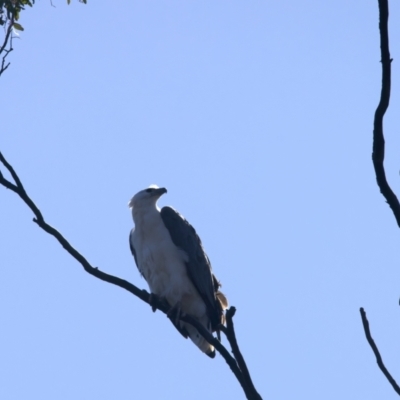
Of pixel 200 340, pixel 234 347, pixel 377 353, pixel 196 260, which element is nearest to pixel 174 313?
pixel 200 340

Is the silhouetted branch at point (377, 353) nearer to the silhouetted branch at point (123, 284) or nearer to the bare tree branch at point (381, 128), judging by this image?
the bare tree branch at point (381, 128)

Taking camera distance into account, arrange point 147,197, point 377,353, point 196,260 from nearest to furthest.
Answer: point 377,353
point 196,260
point 147,197

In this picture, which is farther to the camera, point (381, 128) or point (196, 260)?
point (196, 260)

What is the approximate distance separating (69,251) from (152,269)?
3076mm

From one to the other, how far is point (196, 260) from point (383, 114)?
468 centimetres

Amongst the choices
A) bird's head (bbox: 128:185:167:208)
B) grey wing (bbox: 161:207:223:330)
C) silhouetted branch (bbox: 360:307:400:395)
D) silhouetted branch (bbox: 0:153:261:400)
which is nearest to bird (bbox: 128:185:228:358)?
grey wing (bbox: 161:207:223:330)

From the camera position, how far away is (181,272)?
293 inches

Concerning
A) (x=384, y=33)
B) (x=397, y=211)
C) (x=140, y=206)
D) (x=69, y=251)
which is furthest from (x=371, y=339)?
(x=140, y=206)

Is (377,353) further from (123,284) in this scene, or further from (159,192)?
(159,192)

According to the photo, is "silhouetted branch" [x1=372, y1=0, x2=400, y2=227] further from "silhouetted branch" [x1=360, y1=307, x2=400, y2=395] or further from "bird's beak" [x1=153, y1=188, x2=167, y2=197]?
"bird's beak" [x1=153, y1=188, x2=167, y2=197]

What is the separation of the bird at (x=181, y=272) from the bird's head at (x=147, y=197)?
30 cm

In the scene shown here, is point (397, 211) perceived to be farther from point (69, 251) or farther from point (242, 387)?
point (69, 251)

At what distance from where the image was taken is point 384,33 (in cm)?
299

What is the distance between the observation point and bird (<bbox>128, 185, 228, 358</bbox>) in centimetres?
743
